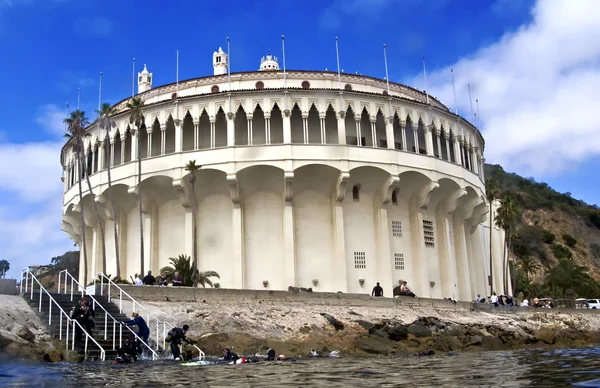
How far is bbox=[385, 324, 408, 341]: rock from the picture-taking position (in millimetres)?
26097

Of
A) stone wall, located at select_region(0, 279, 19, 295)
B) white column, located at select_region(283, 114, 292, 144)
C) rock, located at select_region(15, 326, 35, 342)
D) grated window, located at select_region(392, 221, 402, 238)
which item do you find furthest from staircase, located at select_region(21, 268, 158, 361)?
grated window, located at select_region(392, 221, 402, 238)

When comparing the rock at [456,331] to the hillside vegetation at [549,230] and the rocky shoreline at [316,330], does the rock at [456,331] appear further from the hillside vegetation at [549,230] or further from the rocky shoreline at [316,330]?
the hillside vegetation at [549,230]

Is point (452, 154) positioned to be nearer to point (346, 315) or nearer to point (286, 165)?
point (286, 165)

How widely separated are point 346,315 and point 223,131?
651 inches

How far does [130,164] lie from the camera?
40938mm

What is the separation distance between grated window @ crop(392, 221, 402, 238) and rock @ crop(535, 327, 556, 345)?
38.0 ft

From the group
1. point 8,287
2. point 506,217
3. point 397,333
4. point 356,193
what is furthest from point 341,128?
point 506,217

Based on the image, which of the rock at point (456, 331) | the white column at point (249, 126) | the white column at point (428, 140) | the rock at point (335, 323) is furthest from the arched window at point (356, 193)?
the rock at point (335, 323)

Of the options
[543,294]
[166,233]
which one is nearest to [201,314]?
[166,233]

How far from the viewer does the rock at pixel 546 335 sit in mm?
31005

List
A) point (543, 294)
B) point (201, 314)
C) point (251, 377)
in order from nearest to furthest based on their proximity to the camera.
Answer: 1. point (251, 377)
2. point (201, 314)
3. point (543, 294)

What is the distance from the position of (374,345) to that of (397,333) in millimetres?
2286

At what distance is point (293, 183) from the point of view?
39.4 m

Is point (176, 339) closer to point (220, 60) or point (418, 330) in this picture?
point (418, 330)
